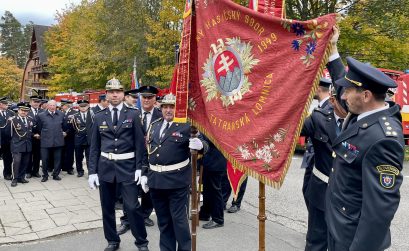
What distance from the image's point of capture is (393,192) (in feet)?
6.82

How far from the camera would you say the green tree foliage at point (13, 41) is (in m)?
75.9

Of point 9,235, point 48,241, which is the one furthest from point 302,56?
point 9,235

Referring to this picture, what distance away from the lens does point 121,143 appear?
4.55 meters

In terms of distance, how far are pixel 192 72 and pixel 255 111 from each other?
1.03 meters

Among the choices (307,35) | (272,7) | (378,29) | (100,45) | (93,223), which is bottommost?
(93,223)

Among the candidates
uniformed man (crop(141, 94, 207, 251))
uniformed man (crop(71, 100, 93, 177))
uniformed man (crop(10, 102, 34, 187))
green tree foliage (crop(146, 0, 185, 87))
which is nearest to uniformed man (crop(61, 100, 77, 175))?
uniformed man (crop(71, 100, 93, 177))

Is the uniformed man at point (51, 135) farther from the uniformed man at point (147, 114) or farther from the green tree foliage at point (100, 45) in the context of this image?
the green tree foliage at point (100, 45)

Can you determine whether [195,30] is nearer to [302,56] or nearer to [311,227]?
[302,56]

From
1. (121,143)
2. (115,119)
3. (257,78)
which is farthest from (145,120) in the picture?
(257,78)

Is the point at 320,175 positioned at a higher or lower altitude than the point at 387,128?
lower

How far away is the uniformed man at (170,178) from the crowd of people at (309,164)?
0.04 feet

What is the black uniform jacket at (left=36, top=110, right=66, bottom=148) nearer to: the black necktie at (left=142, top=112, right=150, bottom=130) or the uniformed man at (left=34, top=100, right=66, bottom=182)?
the uniformed man at (left=34, top=100, right=66, bottom=182)

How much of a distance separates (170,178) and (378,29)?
42.0 feet

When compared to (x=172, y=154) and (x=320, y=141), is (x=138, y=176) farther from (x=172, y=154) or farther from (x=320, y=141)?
(x=320, y=141)
